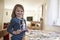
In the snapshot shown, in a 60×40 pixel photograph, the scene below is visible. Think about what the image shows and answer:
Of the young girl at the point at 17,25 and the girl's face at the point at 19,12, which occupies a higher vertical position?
the girl's face at the point at 19,12

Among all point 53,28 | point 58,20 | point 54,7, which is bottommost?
point 53,28

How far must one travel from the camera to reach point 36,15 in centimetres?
1001

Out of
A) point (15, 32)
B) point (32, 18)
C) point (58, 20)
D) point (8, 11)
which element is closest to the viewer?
point (15, 32)

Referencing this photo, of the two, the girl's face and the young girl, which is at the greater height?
the girl's face

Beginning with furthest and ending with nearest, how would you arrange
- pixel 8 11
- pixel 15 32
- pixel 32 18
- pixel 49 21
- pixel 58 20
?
pixel 32 18, pixel 8 11, pixel 49 21, pixel 58 20, pixel 15 32

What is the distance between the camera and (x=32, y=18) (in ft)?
34.3

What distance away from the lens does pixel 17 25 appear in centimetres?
77

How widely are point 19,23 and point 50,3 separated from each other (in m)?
1.60

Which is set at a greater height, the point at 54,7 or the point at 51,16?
the point at 54,7

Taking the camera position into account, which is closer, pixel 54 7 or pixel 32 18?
pixel 54 7

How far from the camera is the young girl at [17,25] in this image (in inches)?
30.3

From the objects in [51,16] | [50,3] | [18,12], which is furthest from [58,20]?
[18,12]

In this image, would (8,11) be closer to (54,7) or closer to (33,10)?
(33,10)

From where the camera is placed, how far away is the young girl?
769 mm
